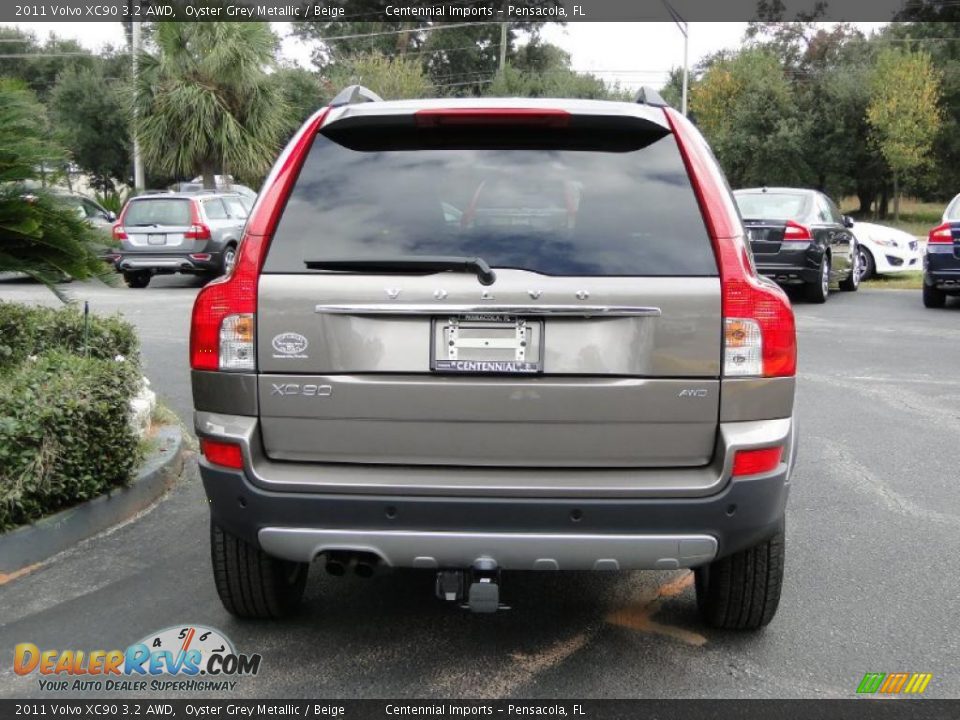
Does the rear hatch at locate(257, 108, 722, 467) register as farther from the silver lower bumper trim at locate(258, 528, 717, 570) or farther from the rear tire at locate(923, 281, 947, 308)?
the rear tire at locate(923, 281, 947, 308)

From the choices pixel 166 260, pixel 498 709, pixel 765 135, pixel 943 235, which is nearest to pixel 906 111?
pixel 765 135

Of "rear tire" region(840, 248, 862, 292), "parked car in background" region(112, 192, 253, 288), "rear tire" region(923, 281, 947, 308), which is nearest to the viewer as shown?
"rear tire" region(923, 281, 947, 308)

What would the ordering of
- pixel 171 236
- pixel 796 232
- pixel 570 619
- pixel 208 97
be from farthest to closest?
pixel 208 97 → pixel 171 236 → pixel 796 232 → pixel 570 619

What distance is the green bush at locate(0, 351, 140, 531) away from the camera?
4434mm

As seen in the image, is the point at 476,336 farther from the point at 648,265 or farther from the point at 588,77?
the point at 588,77

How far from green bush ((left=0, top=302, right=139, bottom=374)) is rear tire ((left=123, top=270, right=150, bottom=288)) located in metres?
11.7

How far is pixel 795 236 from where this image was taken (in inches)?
538

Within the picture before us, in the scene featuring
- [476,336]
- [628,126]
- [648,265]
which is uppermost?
[628,126]

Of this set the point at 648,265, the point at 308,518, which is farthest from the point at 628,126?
the point at 308,518

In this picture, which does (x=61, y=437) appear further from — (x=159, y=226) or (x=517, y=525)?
(x=159, y=226)

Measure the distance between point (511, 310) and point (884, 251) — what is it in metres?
16.7

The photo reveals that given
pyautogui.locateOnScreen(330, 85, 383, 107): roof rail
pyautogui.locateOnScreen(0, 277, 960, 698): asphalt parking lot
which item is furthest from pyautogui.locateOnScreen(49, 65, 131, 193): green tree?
pyautogui.locateOnScreen(330, 85, 383, 107): roof rail

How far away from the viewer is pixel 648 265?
10.3 ft

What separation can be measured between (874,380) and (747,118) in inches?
1504
